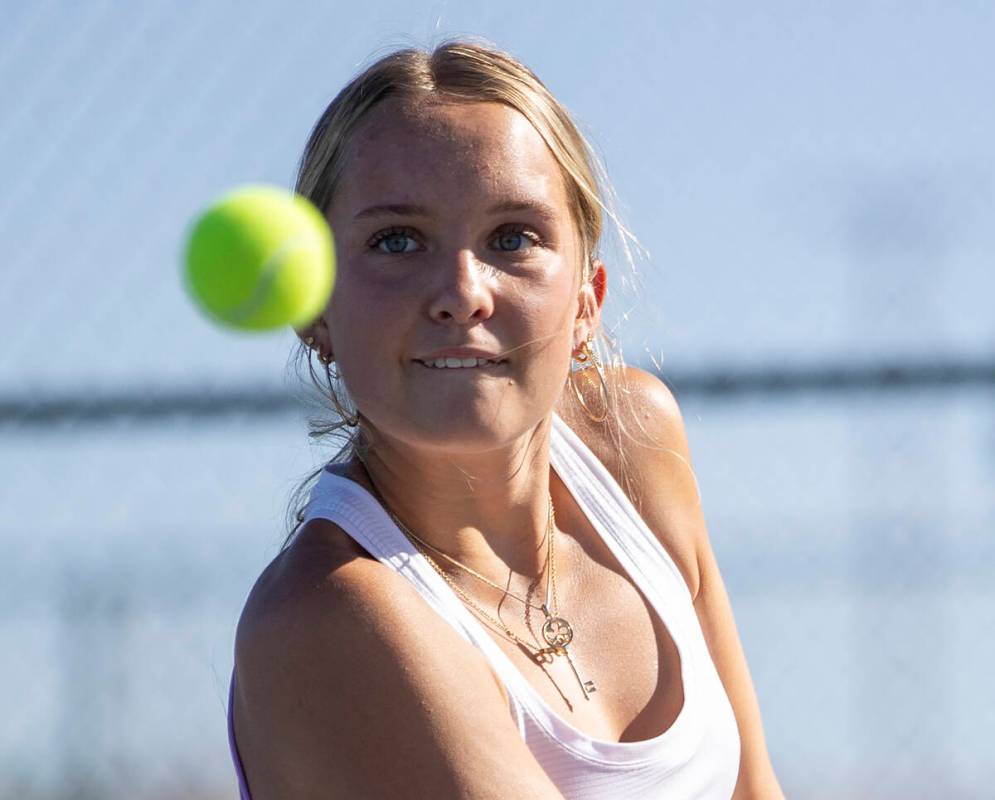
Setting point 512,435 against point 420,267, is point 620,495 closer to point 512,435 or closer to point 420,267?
point 512,435

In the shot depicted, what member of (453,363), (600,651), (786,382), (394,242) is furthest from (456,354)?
(786,382)

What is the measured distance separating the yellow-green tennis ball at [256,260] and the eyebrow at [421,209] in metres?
0.08

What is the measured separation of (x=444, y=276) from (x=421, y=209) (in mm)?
85

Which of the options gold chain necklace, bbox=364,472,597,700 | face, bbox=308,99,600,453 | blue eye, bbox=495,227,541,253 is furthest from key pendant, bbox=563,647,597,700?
blue eye, bbox=495,227,541,253

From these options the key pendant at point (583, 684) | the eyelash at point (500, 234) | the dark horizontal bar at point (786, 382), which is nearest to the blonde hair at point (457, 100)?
the eyelash at point (500, 234)

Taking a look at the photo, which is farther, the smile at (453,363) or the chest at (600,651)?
the chest at (600,651)

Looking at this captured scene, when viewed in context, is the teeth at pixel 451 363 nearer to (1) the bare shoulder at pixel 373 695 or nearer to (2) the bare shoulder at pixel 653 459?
(1) the bare shoulder at pixel 373 695

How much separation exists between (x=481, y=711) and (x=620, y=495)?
0.56 meters

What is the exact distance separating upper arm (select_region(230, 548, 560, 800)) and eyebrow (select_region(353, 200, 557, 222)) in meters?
0.43

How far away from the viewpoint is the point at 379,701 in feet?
6.19

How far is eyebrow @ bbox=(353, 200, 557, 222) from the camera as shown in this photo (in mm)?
1957

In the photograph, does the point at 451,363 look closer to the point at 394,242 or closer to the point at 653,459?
the point at 394,242

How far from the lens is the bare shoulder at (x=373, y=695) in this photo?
1875mm

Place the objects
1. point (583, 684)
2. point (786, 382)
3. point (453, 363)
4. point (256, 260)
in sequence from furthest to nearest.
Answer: point (786, 382), point (583, 684), point (453, 363), point (256, 260)
